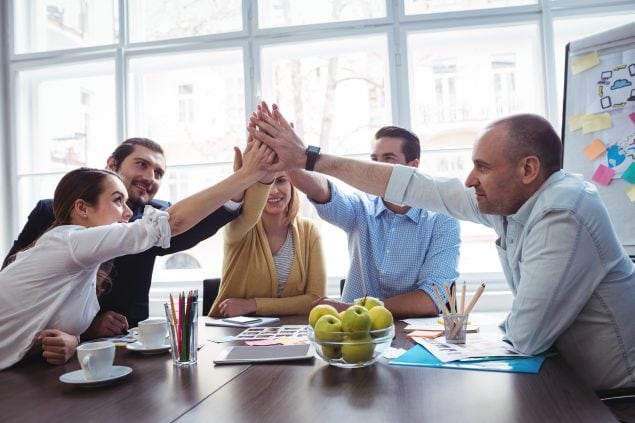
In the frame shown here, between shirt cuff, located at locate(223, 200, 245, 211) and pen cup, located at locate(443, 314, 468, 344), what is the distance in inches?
44.2

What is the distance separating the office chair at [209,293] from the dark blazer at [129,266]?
0.34 m

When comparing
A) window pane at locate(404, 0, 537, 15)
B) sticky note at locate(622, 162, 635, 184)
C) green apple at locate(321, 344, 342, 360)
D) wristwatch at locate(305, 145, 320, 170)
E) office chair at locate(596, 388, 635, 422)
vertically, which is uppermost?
window pane at locate(404, 0, 537, 15)

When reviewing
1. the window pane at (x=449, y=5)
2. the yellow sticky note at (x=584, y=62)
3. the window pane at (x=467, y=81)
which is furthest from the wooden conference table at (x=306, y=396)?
the window pane at (x=449, y=5)

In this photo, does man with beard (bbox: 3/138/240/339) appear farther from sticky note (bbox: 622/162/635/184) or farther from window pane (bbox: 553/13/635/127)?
window pane (bbox: 553/13/635/127)

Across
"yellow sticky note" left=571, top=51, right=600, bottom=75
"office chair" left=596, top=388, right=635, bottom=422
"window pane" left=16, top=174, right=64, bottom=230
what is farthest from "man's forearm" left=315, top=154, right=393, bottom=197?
"window pane" left=16, top=174, right=64, bottom=230

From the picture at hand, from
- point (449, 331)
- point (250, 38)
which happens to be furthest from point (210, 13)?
point (449, 331)

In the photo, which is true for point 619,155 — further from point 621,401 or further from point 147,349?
point 147,349

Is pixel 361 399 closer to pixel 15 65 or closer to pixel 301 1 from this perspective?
pixel 301 1

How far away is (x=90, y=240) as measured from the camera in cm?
145

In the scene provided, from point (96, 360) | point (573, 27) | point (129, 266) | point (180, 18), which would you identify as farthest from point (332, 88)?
point (96, 360)

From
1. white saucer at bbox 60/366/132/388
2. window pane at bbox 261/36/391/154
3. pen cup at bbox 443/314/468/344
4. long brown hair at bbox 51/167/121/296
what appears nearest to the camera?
white saucer at bbox 60/366/132/388

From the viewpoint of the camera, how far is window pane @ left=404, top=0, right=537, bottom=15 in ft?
11.3

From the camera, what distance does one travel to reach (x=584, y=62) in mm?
2672

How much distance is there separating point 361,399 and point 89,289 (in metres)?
1.00
